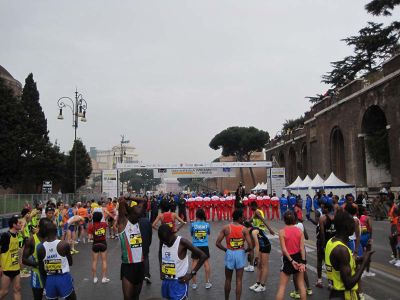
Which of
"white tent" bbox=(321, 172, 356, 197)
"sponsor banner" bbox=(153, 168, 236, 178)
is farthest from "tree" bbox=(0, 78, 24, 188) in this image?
"white tent" bbox=(321, 172, 356, 197)

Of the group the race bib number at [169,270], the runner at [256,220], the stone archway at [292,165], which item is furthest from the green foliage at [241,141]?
the race bib number at [169,270]

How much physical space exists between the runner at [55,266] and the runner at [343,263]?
3.53 metres

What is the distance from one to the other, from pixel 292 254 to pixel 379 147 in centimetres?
2635

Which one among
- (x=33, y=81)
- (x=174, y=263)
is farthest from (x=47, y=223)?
(x=33, y=81)

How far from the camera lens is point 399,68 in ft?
87.9

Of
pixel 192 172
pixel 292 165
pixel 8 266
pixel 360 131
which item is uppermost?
pixel 360 131

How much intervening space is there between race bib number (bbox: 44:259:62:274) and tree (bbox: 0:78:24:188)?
102ft

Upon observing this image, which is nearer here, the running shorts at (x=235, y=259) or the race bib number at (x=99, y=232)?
the running shorts at (x=235, y=259)

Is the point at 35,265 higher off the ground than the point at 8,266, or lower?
higher

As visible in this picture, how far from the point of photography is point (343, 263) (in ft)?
14.5

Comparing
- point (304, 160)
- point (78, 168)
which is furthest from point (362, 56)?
point (78, 168)

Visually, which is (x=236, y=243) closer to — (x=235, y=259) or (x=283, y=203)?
(x=235, y=259)

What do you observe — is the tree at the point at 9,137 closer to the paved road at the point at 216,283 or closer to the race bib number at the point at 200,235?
the paved road at the point at 216,283

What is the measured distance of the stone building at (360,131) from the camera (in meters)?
27.8
